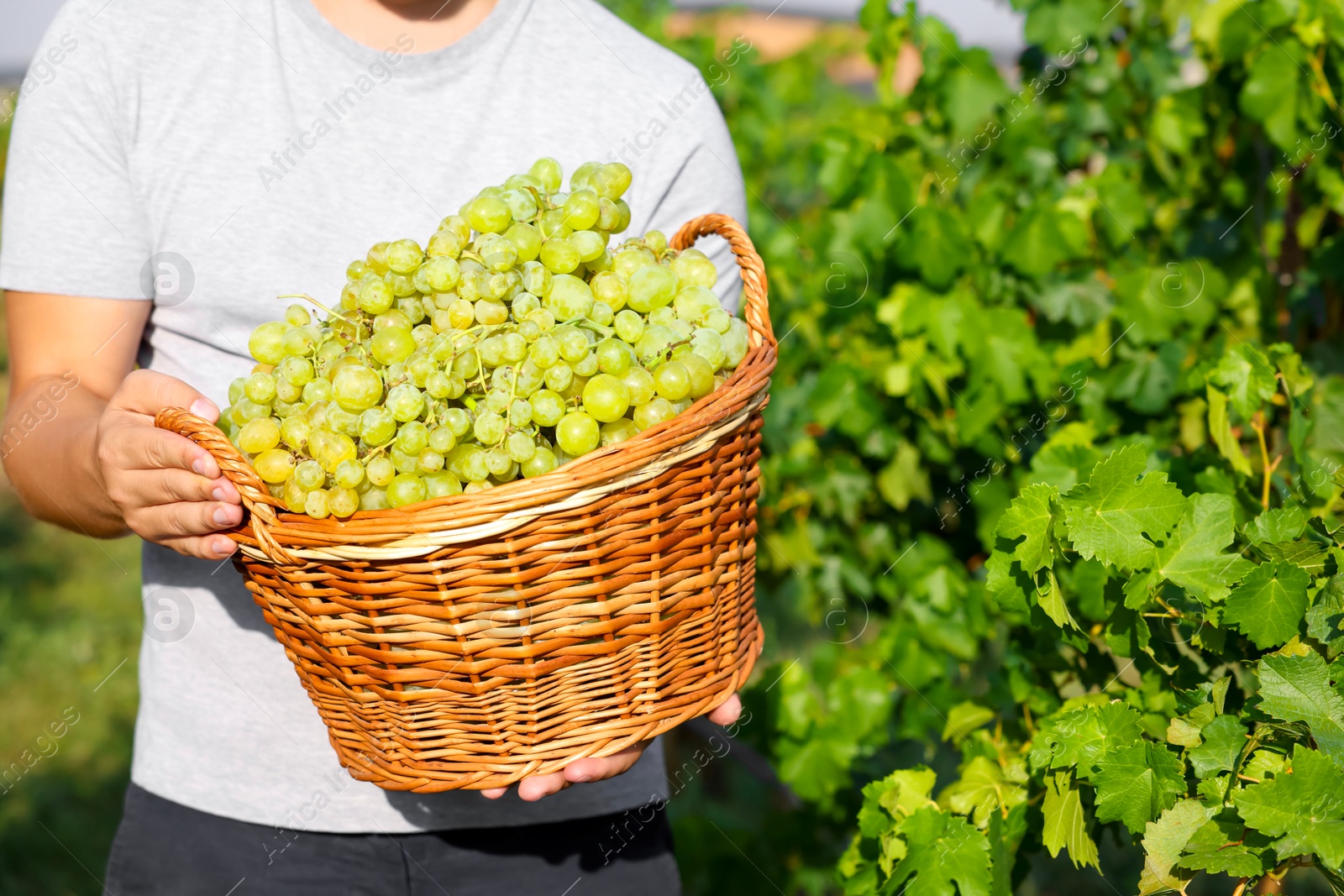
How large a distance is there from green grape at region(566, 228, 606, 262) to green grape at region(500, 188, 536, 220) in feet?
0.16

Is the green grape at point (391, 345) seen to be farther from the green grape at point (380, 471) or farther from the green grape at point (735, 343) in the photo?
the green grape at point (735, 343)

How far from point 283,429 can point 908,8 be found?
178 centimetres

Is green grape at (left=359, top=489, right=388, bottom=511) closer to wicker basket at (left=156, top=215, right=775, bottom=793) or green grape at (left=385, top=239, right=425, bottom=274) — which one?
wicker basket at (left=156, top=215, right=775, bottom=793)

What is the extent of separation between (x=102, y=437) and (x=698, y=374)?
0.68 metres

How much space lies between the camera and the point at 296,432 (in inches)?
43.8

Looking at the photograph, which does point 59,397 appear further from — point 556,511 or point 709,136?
point 709,136

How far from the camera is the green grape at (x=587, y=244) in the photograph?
117 cm

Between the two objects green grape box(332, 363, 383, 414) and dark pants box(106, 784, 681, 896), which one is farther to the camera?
dark pants box(106, 784, 681, 896)

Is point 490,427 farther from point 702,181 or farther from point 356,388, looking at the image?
point 702,181

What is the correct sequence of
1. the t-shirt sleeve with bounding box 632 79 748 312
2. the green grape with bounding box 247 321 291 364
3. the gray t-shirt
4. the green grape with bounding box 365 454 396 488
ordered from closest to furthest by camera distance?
the green grape with bounding box 365 454 396 488, the green grape with bounding box 247 321 291 364, the gray t-shirt, the t-shirt sleeve with bounding box 632 79 748 312

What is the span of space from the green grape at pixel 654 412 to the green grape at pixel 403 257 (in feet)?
1.01

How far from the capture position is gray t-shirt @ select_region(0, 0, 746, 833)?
1306 millimetres

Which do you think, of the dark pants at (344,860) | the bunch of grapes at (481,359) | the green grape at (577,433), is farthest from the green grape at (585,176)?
the dark pants at (344,860)

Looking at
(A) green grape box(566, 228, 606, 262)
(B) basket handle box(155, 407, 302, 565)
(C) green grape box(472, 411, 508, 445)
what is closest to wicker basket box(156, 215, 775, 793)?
(B) basket handle box(155, 407, 302, 565)
